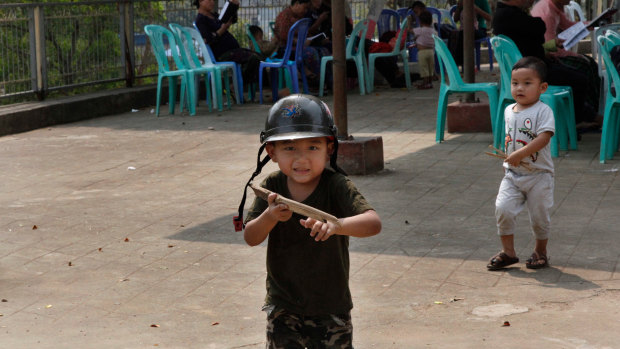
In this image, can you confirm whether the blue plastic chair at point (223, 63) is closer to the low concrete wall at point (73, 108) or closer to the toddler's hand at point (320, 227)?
the low concrete wall at point (73, 108)

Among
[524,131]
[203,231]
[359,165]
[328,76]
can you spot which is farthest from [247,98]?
[524,131]

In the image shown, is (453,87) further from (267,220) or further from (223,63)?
(267,220)

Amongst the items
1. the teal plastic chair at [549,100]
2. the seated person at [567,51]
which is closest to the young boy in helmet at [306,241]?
the teal plastic chair at [549,100]

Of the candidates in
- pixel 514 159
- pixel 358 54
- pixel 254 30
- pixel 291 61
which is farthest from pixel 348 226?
pixel 254 30

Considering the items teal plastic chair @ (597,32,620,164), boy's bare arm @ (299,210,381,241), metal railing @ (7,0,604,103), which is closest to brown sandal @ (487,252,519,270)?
boy's bare arm @ (299,210,381,241)

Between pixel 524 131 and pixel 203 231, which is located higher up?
pixel 524 131

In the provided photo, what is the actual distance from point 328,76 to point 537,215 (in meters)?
9.96

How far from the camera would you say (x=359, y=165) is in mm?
8469

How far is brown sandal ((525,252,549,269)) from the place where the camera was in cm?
547

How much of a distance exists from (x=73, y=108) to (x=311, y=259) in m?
10.6

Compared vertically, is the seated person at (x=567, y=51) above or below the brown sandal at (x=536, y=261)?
above

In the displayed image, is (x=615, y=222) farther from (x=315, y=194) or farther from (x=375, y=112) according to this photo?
(x=375, y=112)

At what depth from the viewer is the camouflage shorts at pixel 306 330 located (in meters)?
3.21

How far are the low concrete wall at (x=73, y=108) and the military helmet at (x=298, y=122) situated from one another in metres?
9.48
